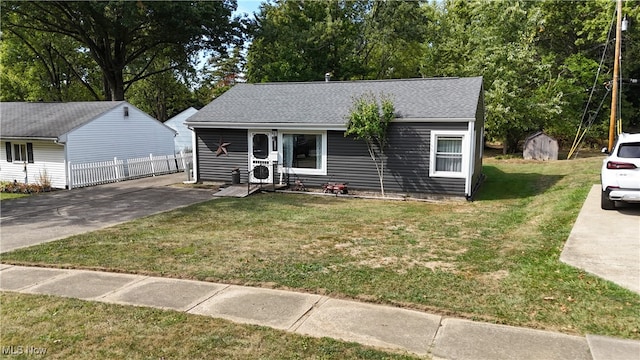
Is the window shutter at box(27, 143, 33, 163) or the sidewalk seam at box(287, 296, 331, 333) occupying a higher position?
the window shutter at box(27, 143, 33, 163)

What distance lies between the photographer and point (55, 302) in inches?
222

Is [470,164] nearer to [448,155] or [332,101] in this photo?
[448,155]

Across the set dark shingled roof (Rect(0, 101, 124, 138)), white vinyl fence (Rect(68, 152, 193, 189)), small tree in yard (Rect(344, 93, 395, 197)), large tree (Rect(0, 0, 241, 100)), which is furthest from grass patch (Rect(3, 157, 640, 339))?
large tree (Rect(0, 0, 241, 100))

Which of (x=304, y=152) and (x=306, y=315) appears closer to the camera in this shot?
(x=306, y=315)

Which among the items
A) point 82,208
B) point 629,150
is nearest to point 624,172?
point 629,150

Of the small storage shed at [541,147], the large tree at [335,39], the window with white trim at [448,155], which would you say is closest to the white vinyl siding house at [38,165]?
the large tree at [335,39]

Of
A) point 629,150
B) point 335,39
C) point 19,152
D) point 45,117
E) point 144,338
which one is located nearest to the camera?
point 144,338

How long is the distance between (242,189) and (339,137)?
4.07m

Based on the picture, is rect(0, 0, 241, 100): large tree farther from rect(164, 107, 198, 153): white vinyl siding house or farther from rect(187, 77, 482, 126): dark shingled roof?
rect(187, 77, 482, 126): dark shingled roof

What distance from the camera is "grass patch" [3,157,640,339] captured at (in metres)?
5.37

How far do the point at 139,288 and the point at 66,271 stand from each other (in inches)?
71.2

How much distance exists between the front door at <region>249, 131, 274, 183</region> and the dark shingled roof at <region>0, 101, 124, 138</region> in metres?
8.93

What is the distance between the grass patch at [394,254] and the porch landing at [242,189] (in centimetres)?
172

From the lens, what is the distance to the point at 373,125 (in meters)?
13.8
